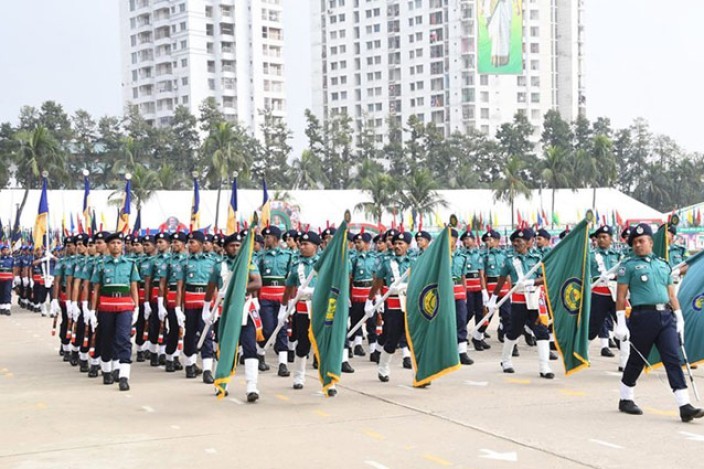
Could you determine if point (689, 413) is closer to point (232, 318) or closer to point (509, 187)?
point (232, 318)

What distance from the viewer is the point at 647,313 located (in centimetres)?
916

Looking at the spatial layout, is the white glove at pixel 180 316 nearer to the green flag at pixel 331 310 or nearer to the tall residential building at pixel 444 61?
the green flag at pixel 331 310

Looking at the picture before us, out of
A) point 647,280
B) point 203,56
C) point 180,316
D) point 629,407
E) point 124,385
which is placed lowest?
point 124,385

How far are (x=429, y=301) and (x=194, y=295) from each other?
3242mm

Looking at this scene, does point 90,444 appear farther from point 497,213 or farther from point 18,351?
point 497,213

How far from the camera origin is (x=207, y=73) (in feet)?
373

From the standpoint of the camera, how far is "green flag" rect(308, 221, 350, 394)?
10.3 meters

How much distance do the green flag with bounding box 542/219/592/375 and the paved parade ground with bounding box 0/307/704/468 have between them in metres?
0.46

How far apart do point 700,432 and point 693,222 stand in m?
40.7

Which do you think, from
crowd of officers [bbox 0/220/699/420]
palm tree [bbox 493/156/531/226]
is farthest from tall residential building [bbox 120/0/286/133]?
crowd of officers [bbox 0/220/699/420]

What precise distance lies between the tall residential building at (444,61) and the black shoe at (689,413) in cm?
10478

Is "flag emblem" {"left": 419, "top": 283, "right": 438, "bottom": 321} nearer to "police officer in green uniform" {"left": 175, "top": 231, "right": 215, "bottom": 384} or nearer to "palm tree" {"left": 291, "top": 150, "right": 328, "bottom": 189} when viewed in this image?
"police officer in green uniform" {"left": 175, "top": 231, "right": 215, "bottom": 384}

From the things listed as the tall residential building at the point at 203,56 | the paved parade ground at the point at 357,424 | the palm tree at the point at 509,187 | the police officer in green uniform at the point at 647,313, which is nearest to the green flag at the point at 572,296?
the paved parade ground at the point at 357,424

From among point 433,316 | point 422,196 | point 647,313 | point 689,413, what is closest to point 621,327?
point 647,313
